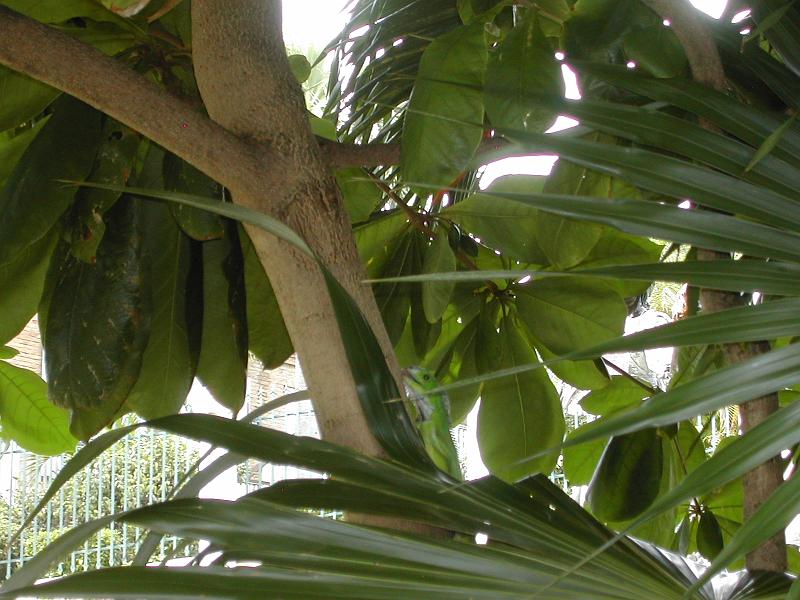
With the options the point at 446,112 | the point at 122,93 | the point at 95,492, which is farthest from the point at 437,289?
the point at 95,492

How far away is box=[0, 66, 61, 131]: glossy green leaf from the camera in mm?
877

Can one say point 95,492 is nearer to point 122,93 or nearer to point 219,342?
point 219,342

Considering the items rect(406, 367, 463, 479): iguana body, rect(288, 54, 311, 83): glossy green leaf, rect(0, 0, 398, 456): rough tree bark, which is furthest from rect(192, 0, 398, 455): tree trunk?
rect(406, 367, 463, 479): iguana body

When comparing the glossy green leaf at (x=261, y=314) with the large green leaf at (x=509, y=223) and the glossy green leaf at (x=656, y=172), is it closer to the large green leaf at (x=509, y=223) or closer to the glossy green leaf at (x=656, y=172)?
the large green leaf at (x=509, y=223)

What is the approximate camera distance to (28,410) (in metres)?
1.33

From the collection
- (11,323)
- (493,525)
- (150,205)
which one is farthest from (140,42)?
(493,525)

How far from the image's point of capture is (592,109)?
0.55m

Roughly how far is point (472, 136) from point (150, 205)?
42 centimetres

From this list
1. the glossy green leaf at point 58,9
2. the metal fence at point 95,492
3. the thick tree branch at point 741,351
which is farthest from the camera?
the metal fence at point 95,492

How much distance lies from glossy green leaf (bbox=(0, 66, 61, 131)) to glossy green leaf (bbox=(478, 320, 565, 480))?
2.08 ft

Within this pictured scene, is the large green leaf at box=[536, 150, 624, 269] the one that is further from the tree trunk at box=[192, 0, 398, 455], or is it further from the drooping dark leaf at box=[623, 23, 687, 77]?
the tree trunk at box=[192, 0, 398, 455]

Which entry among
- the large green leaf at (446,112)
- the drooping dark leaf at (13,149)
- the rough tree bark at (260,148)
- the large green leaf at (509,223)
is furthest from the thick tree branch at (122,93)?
the large green leaf at (509,223)

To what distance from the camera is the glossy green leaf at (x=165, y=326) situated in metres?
1.01

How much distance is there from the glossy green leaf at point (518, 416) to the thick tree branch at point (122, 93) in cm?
62
